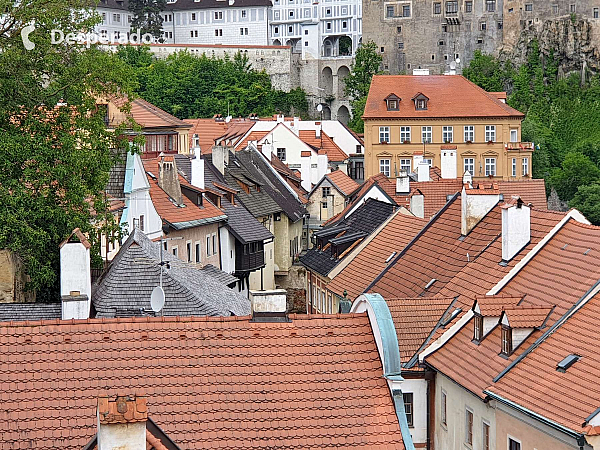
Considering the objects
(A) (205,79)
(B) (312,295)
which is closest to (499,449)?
(B) (312,295)

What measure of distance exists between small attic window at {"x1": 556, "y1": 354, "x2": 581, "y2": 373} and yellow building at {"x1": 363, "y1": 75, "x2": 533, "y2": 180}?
52.2m

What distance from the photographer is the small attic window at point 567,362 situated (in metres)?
16.7

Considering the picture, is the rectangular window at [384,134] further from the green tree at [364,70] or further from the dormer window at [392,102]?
the green tree at [364,70]

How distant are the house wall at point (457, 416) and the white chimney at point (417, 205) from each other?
→ 47.1 feet

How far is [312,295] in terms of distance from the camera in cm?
3650

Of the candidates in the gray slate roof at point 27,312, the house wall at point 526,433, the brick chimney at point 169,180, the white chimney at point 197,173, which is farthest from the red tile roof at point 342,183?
the house wall at point 526,433

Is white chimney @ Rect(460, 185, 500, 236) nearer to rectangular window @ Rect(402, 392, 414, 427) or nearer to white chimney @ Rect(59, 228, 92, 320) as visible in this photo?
rectangular window @ Rect(402, 392, 414, 427)

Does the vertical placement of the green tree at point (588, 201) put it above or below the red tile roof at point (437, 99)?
below

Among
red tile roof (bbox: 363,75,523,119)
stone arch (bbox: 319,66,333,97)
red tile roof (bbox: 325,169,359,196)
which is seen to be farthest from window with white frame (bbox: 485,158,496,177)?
stone arch (bbox: 319,66,333,97)

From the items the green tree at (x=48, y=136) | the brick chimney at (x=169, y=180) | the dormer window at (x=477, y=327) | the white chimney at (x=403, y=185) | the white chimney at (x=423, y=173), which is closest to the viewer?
the dormer window at (x=477, y=327)

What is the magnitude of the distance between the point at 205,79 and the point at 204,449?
9725 centimetres

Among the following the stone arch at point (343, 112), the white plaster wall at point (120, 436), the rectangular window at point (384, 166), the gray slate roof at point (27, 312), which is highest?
the white plaster wall at point (120, 436)

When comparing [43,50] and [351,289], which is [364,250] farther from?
[43,50]

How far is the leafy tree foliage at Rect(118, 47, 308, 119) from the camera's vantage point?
10312cm
